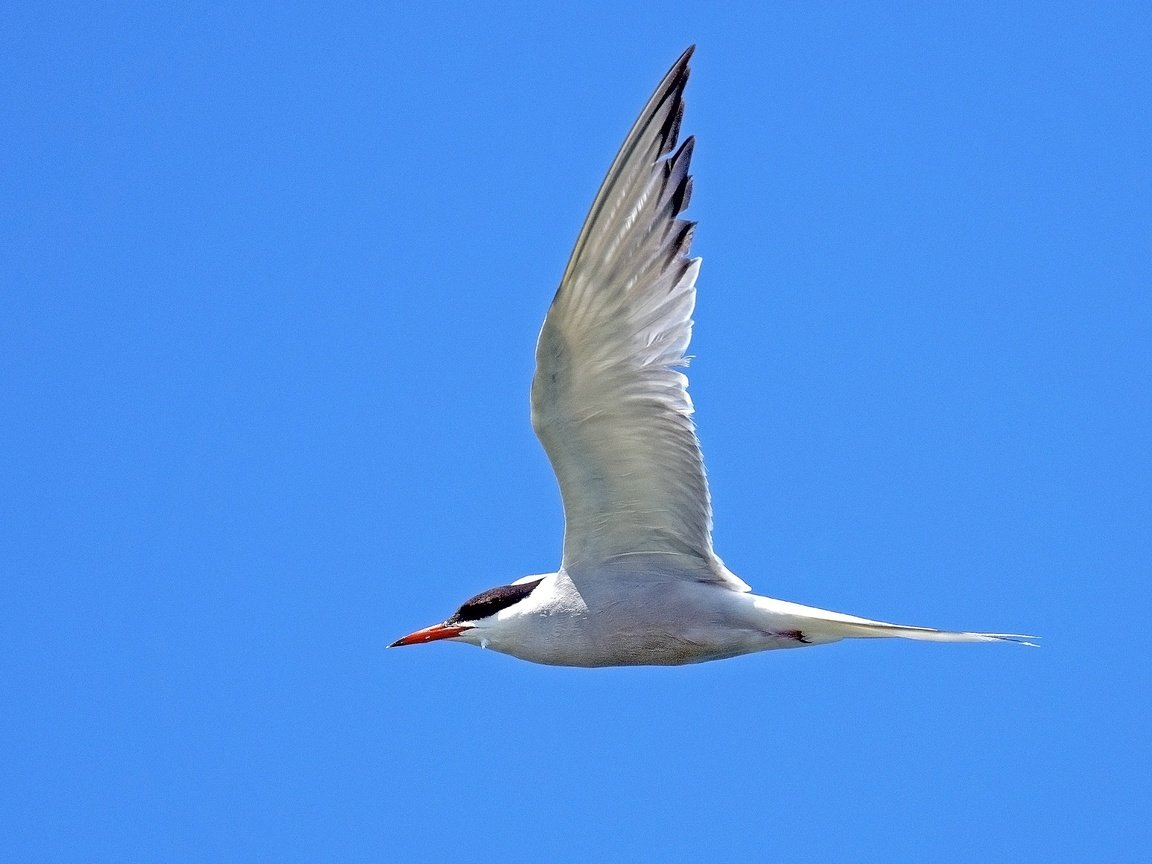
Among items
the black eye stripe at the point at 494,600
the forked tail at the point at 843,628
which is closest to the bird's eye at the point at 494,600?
the black eye stripe at the point at 494,600

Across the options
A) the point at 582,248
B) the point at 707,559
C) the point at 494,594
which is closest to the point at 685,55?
the point at 582,248

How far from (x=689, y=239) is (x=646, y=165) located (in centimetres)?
39

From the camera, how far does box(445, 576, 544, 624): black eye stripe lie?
6574mm

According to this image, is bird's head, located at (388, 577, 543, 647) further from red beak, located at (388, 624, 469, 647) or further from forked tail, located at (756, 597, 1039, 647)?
forked tail, located at (756, 597, 1039, 647)

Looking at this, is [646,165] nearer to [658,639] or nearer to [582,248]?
[582,248]

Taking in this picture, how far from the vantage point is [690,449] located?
6.10 meters

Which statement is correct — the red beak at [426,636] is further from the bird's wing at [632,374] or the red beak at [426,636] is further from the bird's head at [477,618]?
the bird's wing at [632,374]

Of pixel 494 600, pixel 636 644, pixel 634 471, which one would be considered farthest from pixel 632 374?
pixel 494 600

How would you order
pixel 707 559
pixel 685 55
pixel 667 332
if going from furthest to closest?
pixel 707 559, pixel 667 332, pixel 685 55

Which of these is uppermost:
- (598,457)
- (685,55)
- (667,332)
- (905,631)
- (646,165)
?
(685,55)

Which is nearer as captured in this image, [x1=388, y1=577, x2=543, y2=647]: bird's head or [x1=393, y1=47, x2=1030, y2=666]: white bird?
[x1=393, y1=47, x2=1030, y2=666]: white bird

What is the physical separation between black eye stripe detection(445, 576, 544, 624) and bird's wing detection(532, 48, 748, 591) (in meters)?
0.31

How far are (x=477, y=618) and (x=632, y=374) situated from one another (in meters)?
1.61

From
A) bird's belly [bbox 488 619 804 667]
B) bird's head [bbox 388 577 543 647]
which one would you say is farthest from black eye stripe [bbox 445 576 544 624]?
bird's belly [bbox 488 619 804 667]
